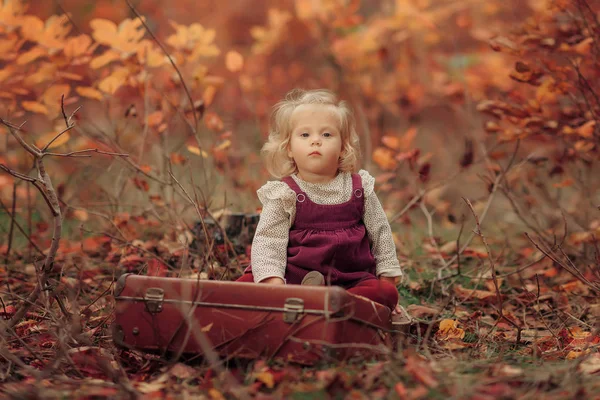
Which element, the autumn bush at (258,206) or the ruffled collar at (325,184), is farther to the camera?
the ruffled collar at (325,184)

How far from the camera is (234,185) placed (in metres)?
5.27

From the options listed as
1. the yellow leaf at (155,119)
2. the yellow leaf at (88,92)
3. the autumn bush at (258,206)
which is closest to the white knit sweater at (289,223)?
the autumn bush at (258,206)

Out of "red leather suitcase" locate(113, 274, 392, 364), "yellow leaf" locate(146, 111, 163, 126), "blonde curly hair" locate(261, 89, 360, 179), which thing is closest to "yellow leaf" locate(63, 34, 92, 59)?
"yellow leaf" locate(146, 111, 163, 126)

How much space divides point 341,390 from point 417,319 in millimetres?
1278

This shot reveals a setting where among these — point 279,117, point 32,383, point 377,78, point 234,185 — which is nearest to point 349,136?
point 279,117

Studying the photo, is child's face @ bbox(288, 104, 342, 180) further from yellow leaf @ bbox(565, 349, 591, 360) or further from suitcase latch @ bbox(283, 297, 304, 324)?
yellow leaf @ bbox(565, 349, 591, 360)

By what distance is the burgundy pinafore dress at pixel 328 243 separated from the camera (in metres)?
3.04

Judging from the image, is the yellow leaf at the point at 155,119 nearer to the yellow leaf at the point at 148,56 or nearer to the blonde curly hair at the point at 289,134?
the yellow leaf at the point at 148,56

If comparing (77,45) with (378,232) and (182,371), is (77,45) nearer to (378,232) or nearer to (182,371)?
(378,232)

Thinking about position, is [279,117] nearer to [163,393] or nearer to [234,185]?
→ [163,393]

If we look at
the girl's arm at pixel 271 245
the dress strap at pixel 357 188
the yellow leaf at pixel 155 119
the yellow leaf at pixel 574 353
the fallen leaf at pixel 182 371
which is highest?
the yellow leaf at pixel 155 119

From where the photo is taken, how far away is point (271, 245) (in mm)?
3059

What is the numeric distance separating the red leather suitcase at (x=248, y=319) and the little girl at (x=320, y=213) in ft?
1.22

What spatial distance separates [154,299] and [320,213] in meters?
0.81
